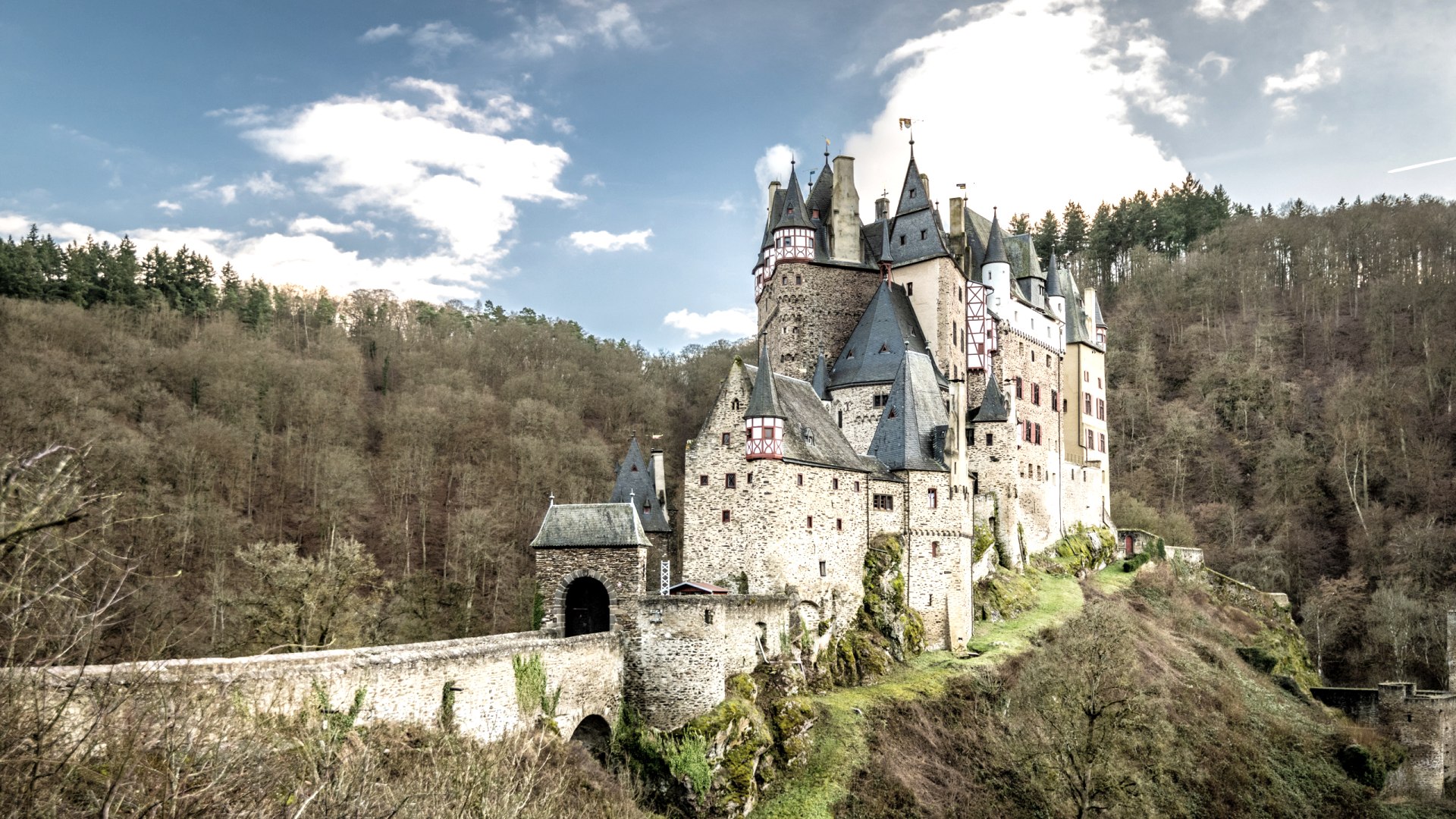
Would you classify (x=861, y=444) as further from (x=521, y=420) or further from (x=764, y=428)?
(x=521, y=420)

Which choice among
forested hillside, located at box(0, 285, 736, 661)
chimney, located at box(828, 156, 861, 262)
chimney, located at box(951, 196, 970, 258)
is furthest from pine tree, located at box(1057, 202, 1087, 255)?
chimney, located at box(828, 156, 861, 262)

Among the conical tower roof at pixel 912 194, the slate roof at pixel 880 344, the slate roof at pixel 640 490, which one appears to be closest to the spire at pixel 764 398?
the slate roof at pixel 640 490

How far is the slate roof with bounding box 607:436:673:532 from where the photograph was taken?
33.9m

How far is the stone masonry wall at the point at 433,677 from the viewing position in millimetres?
15445

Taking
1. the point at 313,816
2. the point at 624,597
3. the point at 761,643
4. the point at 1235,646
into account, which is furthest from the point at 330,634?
the point at 1235,646

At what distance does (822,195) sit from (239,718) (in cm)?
3236

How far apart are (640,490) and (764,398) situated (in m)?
7.78

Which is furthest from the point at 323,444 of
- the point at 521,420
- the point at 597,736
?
the point at 597,736

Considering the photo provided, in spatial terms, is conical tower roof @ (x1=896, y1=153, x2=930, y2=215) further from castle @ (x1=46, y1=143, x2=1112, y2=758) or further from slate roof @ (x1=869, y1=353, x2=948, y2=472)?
slate roof @ (x1=869, y1=353, x2=948, y2=472)

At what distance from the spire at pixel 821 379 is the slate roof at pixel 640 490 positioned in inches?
260

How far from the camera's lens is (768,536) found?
2831 cm

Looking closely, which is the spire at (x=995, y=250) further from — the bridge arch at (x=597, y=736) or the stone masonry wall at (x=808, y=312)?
the bridge arch at (x=597, y=736)

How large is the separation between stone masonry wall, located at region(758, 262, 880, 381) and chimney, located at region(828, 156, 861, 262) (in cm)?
99

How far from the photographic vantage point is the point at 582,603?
93.0 feet
